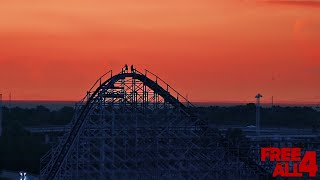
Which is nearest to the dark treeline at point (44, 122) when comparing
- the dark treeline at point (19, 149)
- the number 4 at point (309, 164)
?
the dark treeline at point (19, 149)

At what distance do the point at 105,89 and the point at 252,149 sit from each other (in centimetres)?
684

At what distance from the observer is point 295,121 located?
109 meters

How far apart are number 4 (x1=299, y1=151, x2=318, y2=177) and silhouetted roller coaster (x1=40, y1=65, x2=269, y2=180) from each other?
3.38m

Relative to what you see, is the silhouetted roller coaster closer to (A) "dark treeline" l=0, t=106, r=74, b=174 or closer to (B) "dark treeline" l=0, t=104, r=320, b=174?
(B) "dark treeline" l=0, t=104, r=320, b=174

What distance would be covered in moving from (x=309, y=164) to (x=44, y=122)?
5210 centimetres

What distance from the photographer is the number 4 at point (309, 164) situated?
50.1 metres

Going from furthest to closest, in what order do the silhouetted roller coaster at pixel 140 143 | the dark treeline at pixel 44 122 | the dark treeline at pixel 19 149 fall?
the dark treeline at pixel 44 122
the dark treeline at pixel 19 149
the silhouetted roller coaster at pixel 140 143

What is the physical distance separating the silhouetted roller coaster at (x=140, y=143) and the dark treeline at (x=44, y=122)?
5.46 feet

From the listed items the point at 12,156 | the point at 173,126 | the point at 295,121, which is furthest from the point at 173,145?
the point at 295,121

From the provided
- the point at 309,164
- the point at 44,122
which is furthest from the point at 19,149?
the point at 44,122

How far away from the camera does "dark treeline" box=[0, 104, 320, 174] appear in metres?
64.5

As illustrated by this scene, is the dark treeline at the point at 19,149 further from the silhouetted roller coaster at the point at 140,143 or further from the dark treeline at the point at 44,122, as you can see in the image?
the silhouetted roller coaster at the point at 140,143

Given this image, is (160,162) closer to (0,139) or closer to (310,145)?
(310,145)

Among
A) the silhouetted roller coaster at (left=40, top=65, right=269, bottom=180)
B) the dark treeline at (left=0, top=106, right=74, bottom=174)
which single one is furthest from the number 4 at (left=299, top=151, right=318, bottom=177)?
the dark treeline at (left=0, top=106, right=74, bottom=174)
